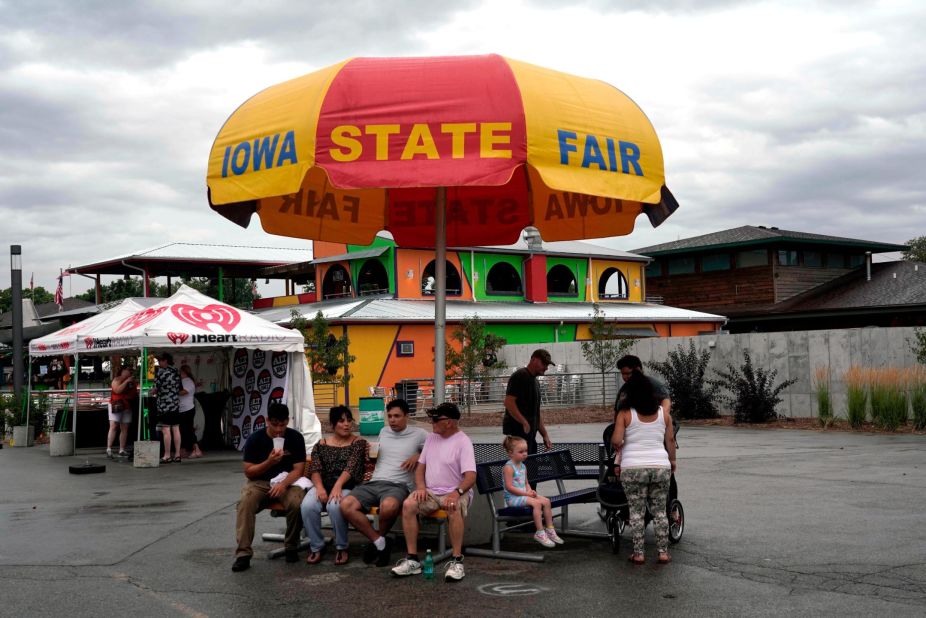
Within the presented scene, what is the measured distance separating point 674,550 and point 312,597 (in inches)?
121

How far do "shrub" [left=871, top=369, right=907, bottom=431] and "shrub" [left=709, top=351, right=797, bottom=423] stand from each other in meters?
2.70

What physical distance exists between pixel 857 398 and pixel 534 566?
47.2 feet

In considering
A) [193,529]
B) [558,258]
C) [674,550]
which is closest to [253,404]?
[193,529]

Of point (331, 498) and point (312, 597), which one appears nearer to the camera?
point (312, 597)

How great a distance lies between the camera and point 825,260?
157 feet

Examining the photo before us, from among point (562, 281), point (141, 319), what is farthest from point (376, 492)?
point (562, 281)

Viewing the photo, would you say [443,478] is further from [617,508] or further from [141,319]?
[141,319]

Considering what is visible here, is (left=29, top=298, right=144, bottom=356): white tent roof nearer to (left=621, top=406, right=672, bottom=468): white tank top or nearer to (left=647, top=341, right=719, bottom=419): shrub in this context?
(left=621, top=406, right=672, bottom=468): white tank top

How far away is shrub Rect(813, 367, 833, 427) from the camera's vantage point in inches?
814

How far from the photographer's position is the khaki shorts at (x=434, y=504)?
7.59 metres

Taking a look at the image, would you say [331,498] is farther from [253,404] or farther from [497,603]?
[253,404]

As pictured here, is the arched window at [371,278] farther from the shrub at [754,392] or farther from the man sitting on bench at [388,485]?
the man sitting on bench at [388,485]

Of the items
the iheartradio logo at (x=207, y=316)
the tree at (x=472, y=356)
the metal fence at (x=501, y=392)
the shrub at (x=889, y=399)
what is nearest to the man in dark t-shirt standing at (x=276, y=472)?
the iheartradio logo at (x=207, y=316)

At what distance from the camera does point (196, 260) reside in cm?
4656
